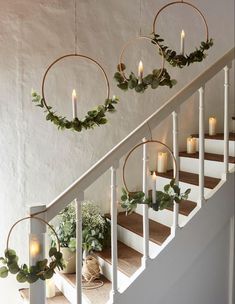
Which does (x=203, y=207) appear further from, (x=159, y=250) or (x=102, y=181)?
(x=102, y=181)

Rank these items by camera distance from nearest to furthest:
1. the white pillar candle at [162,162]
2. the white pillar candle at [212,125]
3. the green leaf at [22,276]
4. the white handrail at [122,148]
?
the green leaf at [22,276] < the white handrail at [122,148] < the white pillar candle at [162,162] < the white pillar candle at [212,125]

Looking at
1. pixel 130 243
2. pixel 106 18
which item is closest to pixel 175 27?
pixel 106 18

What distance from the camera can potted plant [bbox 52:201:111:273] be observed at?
3195mm

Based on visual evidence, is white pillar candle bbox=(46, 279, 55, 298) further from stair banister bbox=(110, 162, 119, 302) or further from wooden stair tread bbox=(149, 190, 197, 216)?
wooden stair tread bbox=(149, 190, 197, 216)

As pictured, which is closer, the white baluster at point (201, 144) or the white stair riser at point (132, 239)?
the white baluster at point (201, 144)

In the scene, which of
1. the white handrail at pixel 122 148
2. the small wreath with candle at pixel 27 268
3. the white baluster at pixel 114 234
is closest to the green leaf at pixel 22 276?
the small wreath with candle at pixel 27 268

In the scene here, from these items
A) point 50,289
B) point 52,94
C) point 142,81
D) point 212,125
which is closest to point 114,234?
point 50,289

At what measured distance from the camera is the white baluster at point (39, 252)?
2412mm

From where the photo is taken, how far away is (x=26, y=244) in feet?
11.3

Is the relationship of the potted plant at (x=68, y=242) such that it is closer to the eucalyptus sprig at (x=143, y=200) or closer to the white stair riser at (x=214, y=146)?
the eucalyptus sprig at (x=143, y=200)

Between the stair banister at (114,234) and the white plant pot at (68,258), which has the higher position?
the stair banister at (114,234)

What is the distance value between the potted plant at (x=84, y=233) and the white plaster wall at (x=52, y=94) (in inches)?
11.3

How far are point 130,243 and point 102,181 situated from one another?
24.9 inches

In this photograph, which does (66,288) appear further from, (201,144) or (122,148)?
(201,144)
